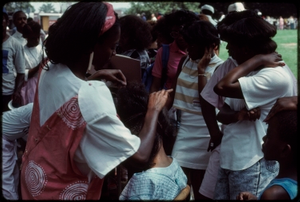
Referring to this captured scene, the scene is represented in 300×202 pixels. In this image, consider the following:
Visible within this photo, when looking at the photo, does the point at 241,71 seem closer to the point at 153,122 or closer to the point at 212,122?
the point at 212,122

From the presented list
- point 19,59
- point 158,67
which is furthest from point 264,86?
point 19,59

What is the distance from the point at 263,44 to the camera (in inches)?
110

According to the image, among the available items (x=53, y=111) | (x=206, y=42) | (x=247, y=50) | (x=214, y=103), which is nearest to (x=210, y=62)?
(x=206, y=42)

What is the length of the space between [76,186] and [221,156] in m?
1.24

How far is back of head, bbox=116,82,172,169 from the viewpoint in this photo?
8.02 feet

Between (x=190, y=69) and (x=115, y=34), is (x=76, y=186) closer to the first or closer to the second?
(x=115, y=34)

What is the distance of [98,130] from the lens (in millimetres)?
1913

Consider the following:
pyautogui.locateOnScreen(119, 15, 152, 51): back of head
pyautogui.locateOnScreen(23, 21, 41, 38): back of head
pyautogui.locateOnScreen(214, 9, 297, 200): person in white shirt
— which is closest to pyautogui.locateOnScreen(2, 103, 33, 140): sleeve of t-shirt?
pyautogui.locateOnScreen(214, 9, 297, 200): person in white shirt

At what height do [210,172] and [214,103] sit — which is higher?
[214,103]

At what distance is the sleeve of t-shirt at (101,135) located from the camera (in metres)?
1.91

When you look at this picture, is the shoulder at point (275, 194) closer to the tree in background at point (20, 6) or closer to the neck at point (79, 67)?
the neck at point (79, 67)

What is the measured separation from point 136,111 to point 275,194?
Result: 34.2 inches

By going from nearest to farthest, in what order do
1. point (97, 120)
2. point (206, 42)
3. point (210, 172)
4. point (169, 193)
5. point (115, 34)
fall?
1. point (97, 120)
2. point (115, 34)
3. point (169, 193)
4. point (210, 172)
5. point (206, 42)

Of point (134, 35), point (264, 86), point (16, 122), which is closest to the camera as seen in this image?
point (264, 86)
